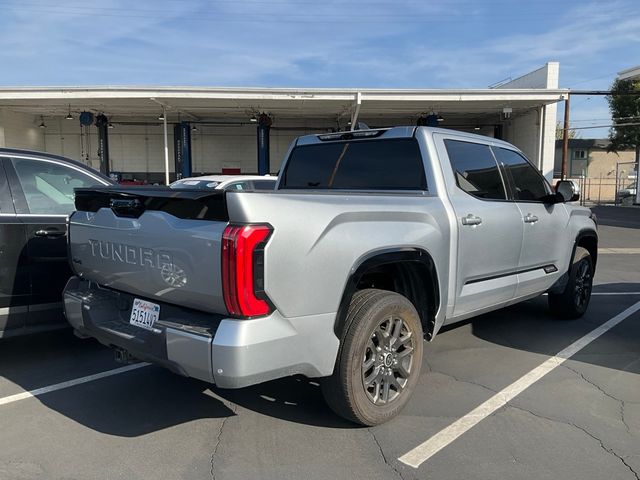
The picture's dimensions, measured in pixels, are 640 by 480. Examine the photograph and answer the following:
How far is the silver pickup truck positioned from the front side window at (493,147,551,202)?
4cm

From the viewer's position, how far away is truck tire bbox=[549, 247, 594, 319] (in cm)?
589

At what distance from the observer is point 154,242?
9.87ft

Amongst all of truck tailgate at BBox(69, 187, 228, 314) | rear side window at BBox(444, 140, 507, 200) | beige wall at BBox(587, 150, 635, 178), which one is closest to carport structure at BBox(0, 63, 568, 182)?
rear side window at BBox(444, 140, 507, 200)

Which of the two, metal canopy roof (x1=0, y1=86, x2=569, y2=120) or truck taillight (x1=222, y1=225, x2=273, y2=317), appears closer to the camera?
truck taillight (x1=222, y1=225, x2=273, y2=317)

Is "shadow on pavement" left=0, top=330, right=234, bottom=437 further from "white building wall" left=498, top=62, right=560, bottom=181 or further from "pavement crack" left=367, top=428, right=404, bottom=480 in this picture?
"white building wall" left=498, top=62, right=560, bottom=181

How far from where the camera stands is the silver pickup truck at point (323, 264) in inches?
106

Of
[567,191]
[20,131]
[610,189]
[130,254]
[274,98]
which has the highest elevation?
[274,98]

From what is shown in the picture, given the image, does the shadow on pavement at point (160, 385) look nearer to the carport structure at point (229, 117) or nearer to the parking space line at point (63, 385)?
the parking space line at point (63, 385)

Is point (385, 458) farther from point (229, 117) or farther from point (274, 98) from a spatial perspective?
point (229, 117)

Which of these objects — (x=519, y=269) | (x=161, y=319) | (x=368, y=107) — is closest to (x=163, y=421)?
(x=161, y=319)

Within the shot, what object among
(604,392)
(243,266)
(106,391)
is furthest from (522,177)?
(106,391)

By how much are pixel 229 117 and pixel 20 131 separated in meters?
10.7

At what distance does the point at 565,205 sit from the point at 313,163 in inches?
114

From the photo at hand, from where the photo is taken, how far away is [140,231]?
3.11 meters
